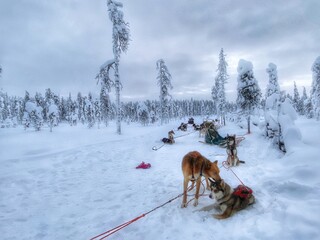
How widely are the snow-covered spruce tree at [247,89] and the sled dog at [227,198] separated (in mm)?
20635

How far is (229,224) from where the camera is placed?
→ 4.19 m

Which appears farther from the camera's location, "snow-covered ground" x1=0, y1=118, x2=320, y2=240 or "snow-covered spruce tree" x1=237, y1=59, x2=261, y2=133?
"snow-covered spruce tree" x1=237, y1=59, x2=261, y2=133

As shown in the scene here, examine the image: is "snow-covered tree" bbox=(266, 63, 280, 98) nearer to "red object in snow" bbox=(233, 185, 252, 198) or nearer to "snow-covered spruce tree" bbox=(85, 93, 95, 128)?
"red object in snow" bbox=(233, 185, 252, 198)

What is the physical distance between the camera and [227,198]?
15.4 ft

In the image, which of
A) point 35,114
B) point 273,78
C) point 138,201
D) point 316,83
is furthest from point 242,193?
point 35,114

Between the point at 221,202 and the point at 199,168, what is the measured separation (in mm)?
909

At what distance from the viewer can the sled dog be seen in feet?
14.9

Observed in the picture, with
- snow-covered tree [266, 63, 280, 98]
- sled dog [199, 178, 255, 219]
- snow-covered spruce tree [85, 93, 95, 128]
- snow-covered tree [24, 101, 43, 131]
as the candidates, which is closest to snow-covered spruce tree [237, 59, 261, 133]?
snow-covered tree [266, 63, 280, 98]

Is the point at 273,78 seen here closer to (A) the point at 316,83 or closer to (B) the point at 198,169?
(A) the point at 316,83

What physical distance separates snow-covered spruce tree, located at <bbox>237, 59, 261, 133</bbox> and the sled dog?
67.7 feet

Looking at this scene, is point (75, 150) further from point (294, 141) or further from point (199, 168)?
point (294, 141)

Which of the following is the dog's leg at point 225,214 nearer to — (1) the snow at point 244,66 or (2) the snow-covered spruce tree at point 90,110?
(1) the snow at point 244,66

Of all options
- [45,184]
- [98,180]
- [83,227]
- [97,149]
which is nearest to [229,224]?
[83,227]

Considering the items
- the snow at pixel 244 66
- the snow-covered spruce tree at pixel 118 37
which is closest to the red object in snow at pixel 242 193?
the snow-covered spruce tree at pixel 118 37
